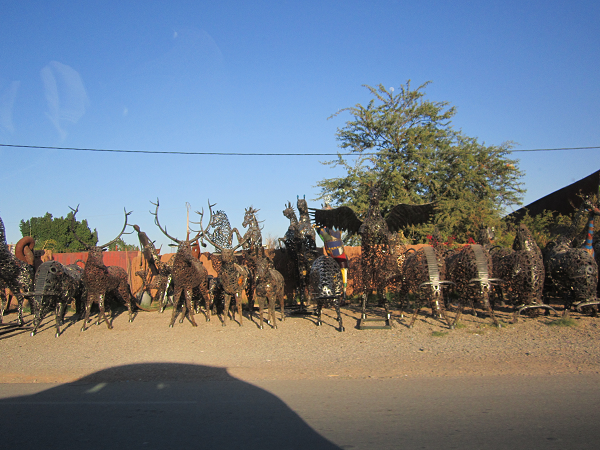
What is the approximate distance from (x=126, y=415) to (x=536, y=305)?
28.8ft

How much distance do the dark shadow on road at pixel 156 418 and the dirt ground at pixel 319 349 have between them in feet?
2.48

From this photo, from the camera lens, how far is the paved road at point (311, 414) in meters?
3.86

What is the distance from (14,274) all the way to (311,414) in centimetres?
963

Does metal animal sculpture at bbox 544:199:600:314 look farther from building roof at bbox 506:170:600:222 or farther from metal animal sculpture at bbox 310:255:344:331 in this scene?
building roof at bbox 506:170:600:222

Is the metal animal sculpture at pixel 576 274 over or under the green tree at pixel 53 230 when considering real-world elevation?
under

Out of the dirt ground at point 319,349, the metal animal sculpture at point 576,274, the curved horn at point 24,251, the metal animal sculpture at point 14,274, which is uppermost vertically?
the curved horn at point 24,251

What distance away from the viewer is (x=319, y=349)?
821 cm

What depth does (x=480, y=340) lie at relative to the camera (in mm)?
8258

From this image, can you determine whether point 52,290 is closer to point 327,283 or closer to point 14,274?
point 14,274

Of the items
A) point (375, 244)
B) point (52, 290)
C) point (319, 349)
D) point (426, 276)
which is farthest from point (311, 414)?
point (52, 290)

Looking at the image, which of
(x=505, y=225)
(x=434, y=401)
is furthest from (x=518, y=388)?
(x=505, y=225)

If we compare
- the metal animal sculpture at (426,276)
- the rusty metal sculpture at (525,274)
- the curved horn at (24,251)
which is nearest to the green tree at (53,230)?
the curved horn at (24,251)

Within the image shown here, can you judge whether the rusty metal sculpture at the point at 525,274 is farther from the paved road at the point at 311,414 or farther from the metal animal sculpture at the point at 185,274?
the metal animal sculpture at the point at 185,274

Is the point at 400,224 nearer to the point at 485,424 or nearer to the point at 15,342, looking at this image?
the point at 485,424
